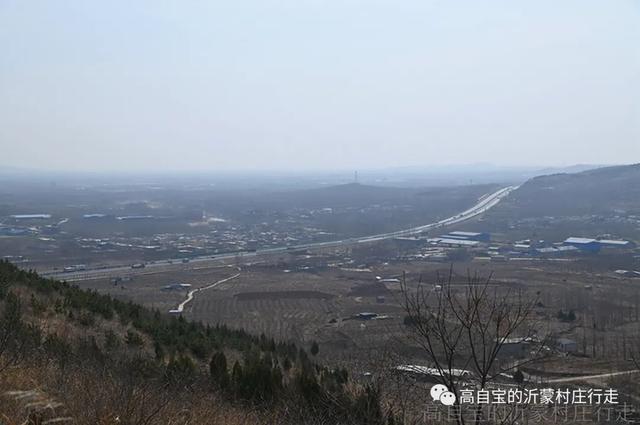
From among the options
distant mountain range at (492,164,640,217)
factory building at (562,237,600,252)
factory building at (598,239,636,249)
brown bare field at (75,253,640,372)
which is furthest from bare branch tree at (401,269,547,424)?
distant mountain range at (492,164,640,217)

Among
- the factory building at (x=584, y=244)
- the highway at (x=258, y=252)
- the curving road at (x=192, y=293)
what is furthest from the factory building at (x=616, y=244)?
the curving road at (x=192, y=293)

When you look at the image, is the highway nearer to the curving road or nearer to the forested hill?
the curving road

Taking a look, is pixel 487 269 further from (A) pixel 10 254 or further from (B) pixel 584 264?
(A) pixel 10 254

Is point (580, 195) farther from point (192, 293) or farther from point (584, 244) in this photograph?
point (192, 293)

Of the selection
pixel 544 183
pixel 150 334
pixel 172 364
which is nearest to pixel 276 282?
pixel 150 334

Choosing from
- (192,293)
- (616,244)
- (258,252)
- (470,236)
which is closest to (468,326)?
(192,293)

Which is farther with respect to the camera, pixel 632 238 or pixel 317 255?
pixel 632 238

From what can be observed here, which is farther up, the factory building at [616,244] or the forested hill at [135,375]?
the forested hill at [135,375]

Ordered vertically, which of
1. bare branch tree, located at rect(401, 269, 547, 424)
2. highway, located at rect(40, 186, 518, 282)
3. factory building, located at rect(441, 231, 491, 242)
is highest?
bare branch tree, located at rect(401, 269, 547, 424)

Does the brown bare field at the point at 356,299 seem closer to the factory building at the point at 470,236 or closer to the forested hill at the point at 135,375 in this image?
the forested hill at the point at 135,375
